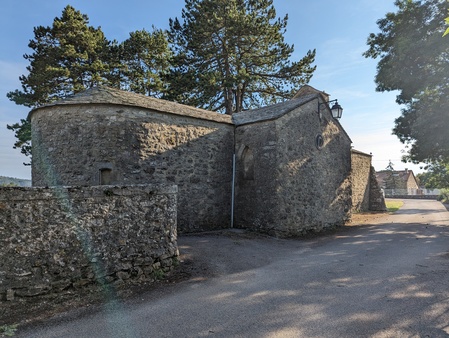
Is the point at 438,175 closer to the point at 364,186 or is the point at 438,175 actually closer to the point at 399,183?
the point at 364,186

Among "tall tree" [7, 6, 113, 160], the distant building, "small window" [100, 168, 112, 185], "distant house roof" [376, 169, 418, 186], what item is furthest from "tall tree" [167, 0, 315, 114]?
"distant house roof" [376, 169, 418, 186]

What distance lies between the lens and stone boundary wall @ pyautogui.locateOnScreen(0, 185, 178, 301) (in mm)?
4488

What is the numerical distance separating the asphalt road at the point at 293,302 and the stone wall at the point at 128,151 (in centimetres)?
345

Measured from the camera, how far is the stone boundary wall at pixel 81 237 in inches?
177

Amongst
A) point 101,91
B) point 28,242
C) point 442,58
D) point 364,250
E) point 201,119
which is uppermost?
point 442,58

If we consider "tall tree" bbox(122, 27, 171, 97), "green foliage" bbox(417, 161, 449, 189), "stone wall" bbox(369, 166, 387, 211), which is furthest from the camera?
"green foliage" bbox(417, 161, 449, 189)

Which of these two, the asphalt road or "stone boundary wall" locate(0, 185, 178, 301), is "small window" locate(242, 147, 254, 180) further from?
"stone boundary wall" locate(0, 185, 178, 301)

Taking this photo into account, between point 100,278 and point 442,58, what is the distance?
1786cm

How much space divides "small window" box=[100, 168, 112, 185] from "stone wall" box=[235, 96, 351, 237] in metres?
5.56

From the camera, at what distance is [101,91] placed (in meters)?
11.0

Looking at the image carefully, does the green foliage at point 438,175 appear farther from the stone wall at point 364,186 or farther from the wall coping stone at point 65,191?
the wall coping stone at point 65,191

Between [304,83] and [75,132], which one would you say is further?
[304,83]

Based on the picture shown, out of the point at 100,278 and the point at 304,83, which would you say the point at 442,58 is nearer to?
the point at 304,83

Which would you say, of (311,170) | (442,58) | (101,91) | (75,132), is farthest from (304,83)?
(75,132)
